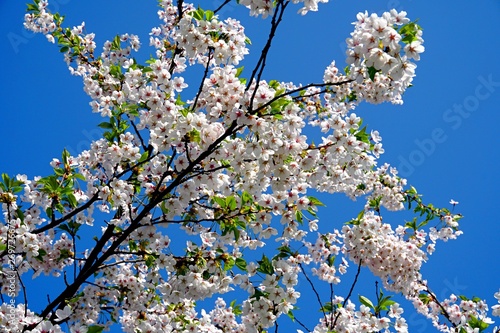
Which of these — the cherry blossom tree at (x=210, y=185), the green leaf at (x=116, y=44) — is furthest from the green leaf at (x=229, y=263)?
the green leaf at (x=116, y=44)

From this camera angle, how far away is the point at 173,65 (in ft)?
16.7

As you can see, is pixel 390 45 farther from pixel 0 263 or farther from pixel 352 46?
pixel 0 263

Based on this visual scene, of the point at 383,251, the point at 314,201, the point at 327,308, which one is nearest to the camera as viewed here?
the point at 314,201

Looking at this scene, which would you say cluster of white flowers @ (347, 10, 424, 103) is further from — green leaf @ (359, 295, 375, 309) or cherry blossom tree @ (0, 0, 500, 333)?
green leaf @ (359, 295, 375, 309)

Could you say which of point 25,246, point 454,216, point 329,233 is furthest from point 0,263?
point 454,216

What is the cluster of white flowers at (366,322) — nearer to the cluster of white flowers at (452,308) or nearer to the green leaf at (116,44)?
the cluster of white flowers at (452,308)

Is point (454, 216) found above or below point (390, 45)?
above

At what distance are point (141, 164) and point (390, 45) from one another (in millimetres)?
2812

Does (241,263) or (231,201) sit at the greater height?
(231,201)

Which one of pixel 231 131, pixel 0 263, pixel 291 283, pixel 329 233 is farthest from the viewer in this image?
pixel 329 233

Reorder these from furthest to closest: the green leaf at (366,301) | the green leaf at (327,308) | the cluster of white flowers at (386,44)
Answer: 1. the green leaf at (327,308)
2. the green leaf at (366,301)
3. the cluster of white flowers at (386,44)

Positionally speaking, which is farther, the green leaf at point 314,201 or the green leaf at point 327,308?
the green leaf at point 327,308

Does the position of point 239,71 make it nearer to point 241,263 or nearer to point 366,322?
point 241,263

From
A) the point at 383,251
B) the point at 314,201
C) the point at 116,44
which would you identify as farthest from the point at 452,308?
the point at 116,44
